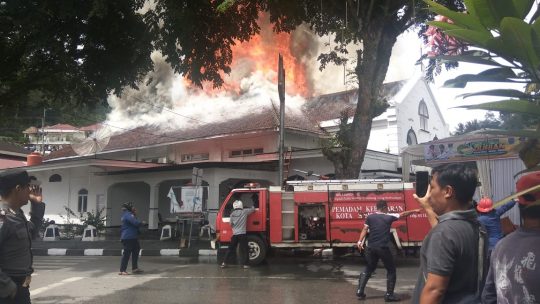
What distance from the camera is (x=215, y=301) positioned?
314 inches

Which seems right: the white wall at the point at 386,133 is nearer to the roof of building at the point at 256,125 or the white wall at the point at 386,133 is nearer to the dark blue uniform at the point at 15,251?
the roof of building at the point at 256,125

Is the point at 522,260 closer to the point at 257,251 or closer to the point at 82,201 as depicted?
the point at 257,251

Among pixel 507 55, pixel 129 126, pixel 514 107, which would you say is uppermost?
pixel 129 126

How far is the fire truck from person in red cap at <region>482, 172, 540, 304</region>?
32.4 feet

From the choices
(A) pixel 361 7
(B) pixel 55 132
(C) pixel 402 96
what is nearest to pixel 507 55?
(A) pixel 361 7

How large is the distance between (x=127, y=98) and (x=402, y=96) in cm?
1791

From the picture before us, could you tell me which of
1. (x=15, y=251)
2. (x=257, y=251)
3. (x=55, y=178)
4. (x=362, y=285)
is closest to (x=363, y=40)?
(x=257, y=251)

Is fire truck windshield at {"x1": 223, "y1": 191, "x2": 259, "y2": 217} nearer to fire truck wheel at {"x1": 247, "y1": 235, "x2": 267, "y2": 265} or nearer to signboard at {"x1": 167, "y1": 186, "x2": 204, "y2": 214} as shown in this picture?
fire truck wheel at {"x1": 247, "y1": 235, "x2": 267, "y2": 265}

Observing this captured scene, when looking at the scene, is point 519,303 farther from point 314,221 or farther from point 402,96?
point 402,96

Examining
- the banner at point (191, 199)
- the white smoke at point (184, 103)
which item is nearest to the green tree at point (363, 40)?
the banner at point (191, 199)

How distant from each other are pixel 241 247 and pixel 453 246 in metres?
10.2

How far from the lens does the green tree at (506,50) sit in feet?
4.22

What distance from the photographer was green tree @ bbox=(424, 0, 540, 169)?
1.29m

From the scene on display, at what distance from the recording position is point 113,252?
15.8 meters
